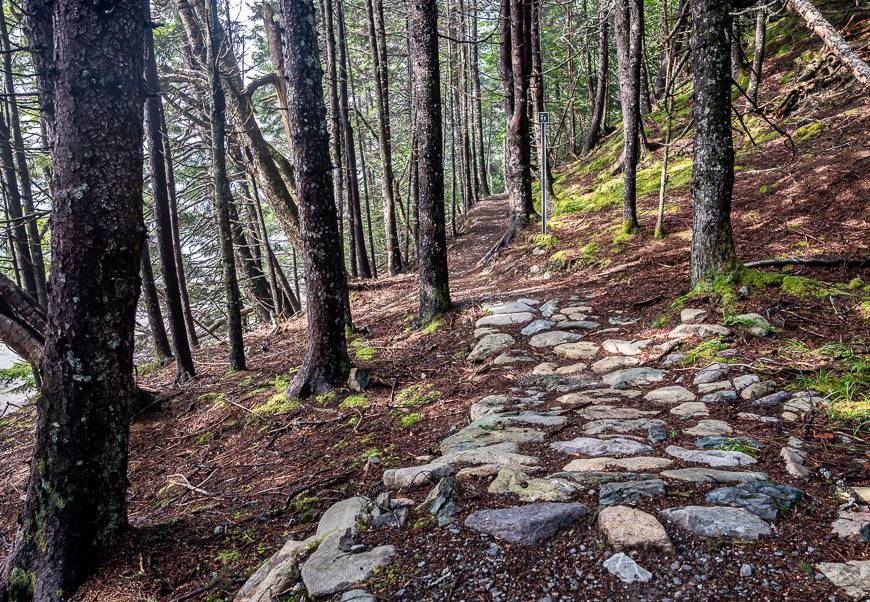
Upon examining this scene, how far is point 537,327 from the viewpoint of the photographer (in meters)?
6.52

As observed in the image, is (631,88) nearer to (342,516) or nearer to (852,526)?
(852,526)

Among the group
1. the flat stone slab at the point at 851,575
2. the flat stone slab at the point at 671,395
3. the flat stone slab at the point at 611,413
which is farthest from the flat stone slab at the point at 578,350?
the flat stone slab at the point at 851,575

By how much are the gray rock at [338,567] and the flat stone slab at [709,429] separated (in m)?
2.31

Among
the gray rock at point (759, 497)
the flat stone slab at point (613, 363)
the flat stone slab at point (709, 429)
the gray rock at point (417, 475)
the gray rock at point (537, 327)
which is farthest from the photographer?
the gray rock at point (537, 327)

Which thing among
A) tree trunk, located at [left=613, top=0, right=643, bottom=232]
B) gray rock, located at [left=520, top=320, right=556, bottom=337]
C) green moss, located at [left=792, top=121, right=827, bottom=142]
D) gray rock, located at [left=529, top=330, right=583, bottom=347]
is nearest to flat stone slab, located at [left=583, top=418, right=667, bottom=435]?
gray rock, located at [left=529, top=330, right=583, bottom=347]

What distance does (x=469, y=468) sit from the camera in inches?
116

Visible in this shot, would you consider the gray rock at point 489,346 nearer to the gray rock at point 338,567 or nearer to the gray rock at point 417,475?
the gray rock at point 417,475

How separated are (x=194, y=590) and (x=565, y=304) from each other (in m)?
5.96

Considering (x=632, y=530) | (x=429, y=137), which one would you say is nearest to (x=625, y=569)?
(x=632, y=530)

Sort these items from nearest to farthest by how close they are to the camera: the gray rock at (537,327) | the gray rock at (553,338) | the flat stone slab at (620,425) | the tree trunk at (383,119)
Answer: the flat stone slab at (620,425)
the gray rock at (553,338)
the gray rock at (537,327)
the tree trunk at (383,119)

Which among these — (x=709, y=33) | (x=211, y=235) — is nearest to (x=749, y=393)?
(x=709, y=33)

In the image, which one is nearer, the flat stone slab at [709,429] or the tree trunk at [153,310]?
the flat stone slab at [709,429]

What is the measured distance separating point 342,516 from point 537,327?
14.1ft

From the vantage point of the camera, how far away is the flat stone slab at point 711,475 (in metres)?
2.46
